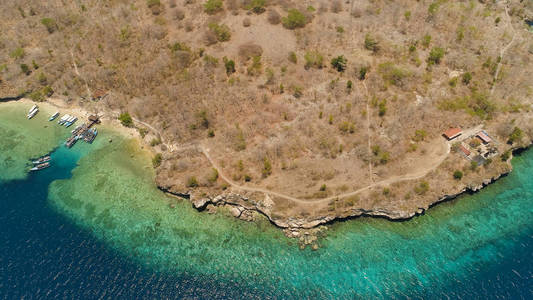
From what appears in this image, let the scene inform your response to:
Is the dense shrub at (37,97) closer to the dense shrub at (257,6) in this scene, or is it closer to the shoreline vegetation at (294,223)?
the shoreline vegetation at (294,223)

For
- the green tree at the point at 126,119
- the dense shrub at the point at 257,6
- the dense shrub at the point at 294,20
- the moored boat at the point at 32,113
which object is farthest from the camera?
the dense shrub at the point at 257,6

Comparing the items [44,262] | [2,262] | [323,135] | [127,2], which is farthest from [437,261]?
[127,2]

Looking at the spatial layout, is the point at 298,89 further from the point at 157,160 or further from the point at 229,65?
the point at 157,160

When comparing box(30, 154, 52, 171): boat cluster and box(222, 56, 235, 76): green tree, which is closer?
box(30, 154, 52, 171): boat cluster

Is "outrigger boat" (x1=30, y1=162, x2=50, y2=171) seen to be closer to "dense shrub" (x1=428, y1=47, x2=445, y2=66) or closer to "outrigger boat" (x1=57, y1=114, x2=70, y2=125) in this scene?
"outrigger boat" (x1=57, y1=114, x2=70, y2=125)

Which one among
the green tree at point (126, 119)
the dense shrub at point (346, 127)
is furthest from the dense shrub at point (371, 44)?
the green tree at point (126, 119)

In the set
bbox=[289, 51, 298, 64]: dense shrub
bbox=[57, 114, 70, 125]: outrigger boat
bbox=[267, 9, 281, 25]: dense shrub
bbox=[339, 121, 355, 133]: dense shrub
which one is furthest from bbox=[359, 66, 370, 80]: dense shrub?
bbox=[57, 114, 70, 125]: outrigger boat

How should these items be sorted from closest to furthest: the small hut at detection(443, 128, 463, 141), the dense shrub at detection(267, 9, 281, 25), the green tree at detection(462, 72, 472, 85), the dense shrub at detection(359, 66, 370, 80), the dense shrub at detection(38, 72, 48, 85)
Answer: the small hut at detection(443, 128, 463, 141), the dense shrub at detection(359, 66, 370, 80), the green tree at detection(462, 72, 472, 85), the dense shrub at detection(38, 72, 48, 85), the dense shrub at detection(267, 9, 281, 25)
